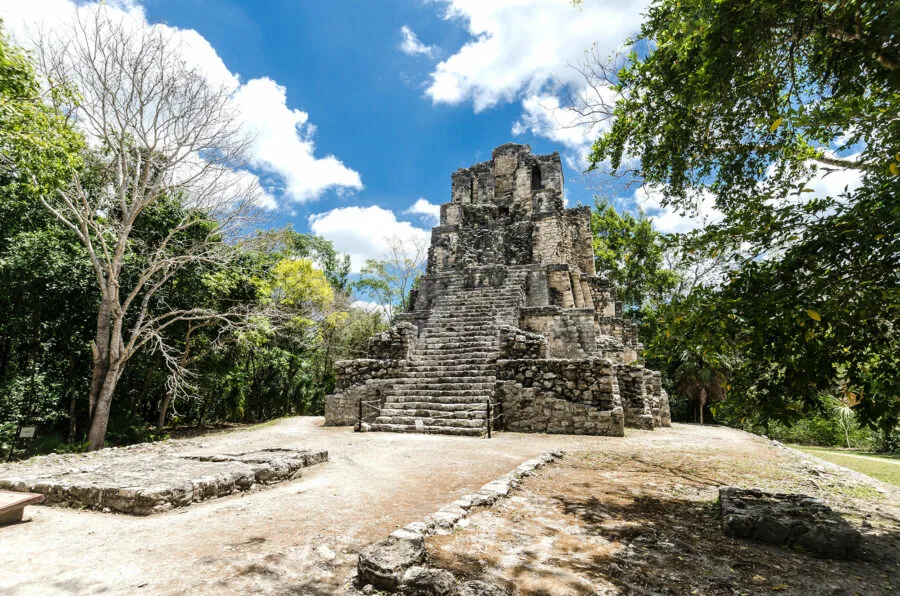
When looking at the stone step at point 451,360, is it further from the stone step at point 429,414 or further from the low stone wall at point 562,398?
the stone step at point 429,414

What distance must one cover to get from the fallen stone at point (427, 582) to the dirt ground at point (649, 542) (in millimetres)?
287

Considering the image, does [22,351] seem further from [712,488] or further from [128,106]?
[712,488]

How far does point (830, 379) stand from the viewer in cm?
337

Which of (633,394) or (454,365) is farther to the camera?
(633,394)

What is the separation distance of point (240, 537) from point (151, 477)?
2.30 m

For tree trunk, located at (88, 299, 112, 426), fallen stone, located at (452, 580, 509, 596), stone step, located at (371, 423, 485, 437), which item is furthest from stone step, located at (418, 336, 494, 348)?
fallen stone, located at (452, 580, 509, 596)

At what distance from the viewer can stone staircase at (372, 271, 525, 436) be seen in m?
10.2

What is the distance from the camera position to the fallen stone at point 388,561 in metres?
2.54

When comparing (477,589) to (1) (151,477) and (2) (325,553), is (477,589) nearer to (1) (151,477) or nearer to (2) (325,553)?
(2) (325,553)

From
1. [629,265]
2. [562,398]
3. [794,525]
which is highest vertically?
[629,265]

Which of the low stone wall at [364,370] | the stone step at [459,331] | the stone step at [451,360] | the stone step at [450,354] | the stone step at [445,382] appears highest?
the stone step at [459,331]

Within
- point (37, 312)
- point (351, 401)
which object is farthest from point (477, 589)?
point (37, 312)

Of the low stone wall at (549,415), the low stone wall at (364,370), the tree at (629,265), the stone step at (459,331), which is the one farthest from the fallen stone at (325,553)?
the tree at (629,265)

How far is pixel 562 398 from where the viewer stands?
10422 mm
